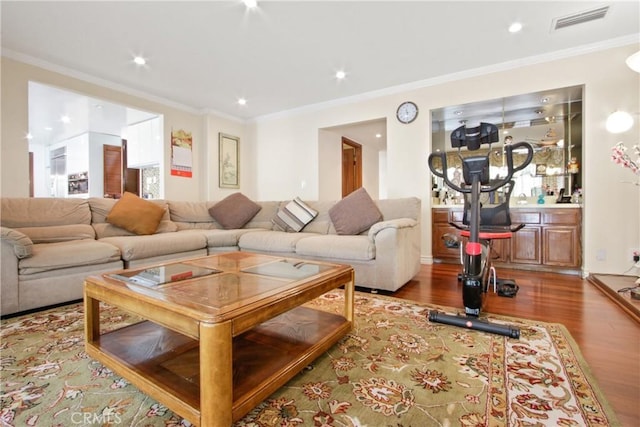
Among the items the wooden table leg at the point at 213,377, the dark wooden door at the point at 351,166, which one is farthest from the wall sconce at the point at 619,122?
the wooden table leg at the point at 213,377

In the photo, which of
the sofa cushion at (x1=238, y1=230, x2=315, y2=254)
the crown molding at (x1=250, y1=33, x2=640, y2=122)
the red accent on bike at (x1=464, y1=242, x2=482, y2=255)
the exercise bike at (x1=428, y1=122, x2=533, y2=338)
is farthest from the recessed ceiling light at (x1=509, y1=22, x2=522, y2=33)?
the sofa cushion at (x1=238, y1=230, x2=315, y2=254)

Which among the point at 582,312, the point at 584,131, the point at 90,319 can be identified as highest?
the point at 584,131

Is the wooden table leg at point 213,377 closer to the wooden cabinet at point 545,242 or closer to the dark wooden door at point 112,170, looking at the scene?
the wooden cabinet at point 545,242

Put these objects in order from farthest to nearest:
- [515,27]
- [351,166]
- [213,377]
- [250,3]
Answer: [351,166], [515,27], [250,3], [213,377]

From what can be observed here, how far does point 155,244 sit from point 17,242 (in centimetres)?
97

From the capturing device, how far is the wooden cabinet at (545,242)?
325 centimetres

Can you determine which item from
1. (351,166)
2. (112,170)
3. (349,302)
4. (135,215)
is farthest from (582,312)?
(112,170)

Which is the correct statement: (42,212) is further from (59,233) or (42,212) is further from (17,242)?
(17,242)

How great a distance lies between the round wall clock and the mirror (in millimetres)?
255

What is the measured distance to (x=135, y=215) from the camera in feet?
10.7

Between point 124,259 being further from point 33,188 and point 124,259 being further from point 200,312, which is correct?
point 33,188

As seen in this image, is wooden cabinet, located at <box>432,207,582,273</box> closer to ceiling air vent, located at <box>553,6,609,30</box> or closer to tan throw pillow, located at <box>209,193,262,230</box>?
ceiling air vent, located at <box>553,6,609,30</box>
